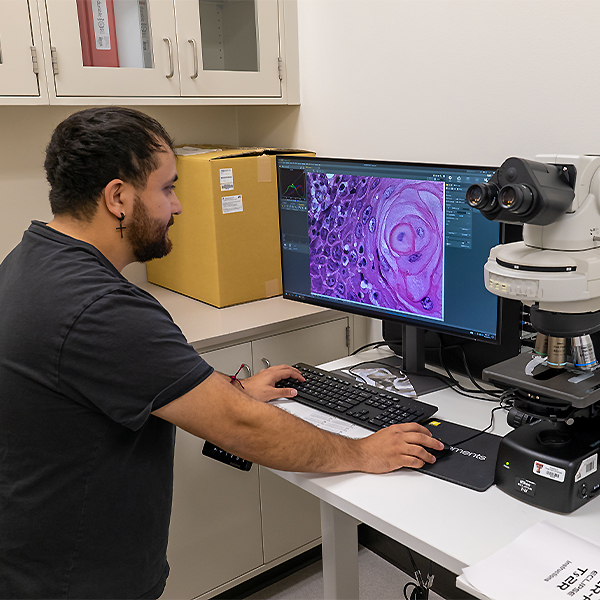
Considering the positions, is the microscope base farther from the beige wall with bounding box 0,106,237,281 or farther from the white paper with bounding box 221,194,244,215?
the beige wall with bounding box 0,106,237,281

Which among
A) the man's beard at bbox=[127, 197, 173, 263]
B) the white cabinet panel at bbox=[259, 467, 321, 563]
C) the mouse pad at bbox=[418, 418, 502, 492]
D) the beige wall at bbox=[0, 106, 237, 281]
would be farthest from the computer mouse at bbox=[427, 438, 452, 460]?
the beige wall at bbox=[0, 106, 237, 281]

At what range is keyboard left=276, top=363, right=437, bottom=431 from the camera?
1.35 metres

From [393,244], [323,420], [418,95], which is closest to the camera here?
[323,420]

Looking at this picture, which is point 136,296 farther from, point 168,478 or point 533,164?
point 533,164

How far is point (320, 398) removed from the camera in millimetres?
1486

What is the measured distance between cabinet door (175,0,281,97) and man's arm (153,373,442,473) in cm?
124

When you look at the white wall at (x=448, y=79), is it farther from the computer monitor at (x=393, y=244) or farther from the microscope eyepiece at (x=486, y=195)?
the microscope eyepiece at (x=486, y=195)

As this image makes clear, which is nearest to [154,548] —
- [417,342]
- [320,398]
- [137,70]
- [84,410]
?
[84,410]

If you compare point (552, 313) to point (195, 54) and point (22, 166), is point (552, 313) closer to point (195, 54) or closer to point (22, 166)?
point (195, 54)

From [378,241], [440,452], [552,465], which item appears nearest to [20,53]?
[378,241]

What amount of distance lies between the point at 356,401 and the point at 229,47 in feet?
4.28

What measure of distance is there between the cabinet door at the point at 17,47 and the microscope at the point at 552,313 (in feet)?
4.39

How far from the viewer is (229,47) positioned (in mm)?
2082

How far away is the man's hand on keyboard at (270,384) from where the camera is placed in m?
1.51
